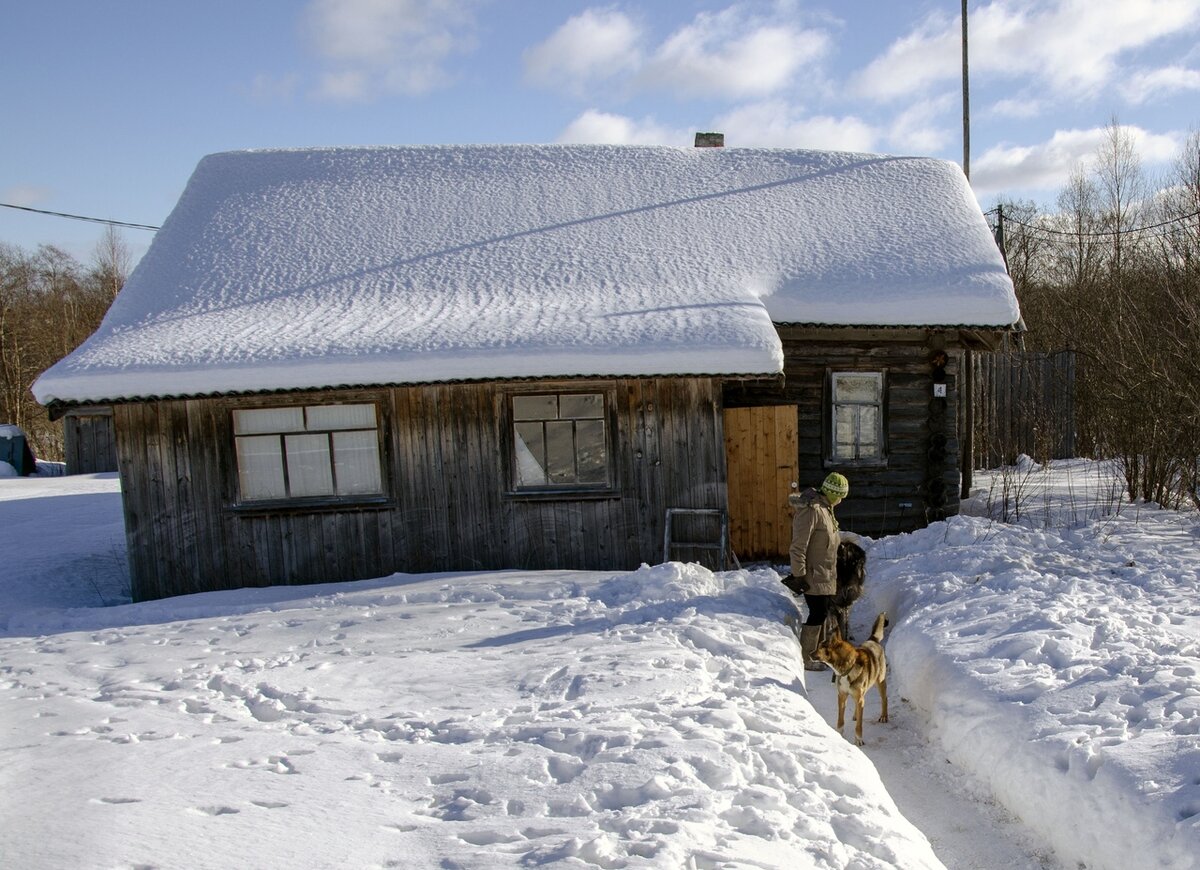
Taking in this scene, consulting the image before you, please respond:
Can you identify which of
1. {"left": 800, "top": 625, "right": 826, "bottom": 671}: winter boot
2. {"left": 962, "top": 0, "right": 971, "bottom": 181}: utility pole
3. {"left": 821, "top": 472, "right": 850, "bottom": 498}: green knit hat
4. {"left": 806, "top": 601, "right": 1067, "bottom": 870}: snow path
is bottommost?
{"left": 806, "top": 601, "right": 1067, "bottom": 870}: snow path

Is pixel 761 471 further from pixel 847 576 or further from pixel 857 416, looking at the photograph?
pixel 847 576

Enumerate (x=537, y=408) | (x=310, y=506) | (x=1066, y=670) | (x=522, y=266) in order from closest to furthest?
(x=1066, y=670)
(x=310, y=506)
(x=537, y=408)
(x=522, y=266)

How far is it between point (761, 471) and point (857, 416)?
1.91 metres

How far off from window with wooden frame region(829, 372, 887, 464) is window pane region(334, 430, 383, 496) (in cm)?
627

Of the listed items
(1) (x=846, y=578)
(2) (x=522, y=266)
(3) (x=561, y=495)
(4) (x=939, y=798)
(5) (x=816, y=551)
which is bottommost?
(4) (x=939, y=798)

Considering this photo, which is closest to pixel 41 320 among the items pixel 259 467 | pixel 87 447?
pixel 87 447

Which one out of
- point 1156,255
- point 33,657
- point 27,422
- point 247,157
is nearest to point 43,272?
point 27,422

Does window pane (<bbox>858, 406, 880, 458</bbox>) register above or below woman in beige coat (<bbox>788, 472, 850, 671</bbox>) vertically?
above

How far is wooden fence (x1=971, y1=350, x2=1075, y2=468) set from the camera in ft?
61.8

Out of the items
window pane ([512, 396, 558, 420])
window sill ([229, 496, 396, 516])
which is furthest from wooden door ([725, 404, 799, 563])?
window sill ([229, 496, 396, 516])

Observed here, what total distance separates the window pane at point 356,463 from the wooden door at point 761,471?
4.52 m

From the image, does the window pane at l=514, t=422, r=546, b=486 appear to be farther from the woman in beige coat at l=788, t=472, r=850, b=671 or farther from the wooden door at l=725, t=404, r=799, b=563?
the woman in beige coat at l=788, t=472, r=850, b=671

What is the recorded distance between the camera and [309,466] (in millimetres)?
9688

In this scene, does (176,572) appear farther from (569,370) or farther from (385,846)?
(385,846)
